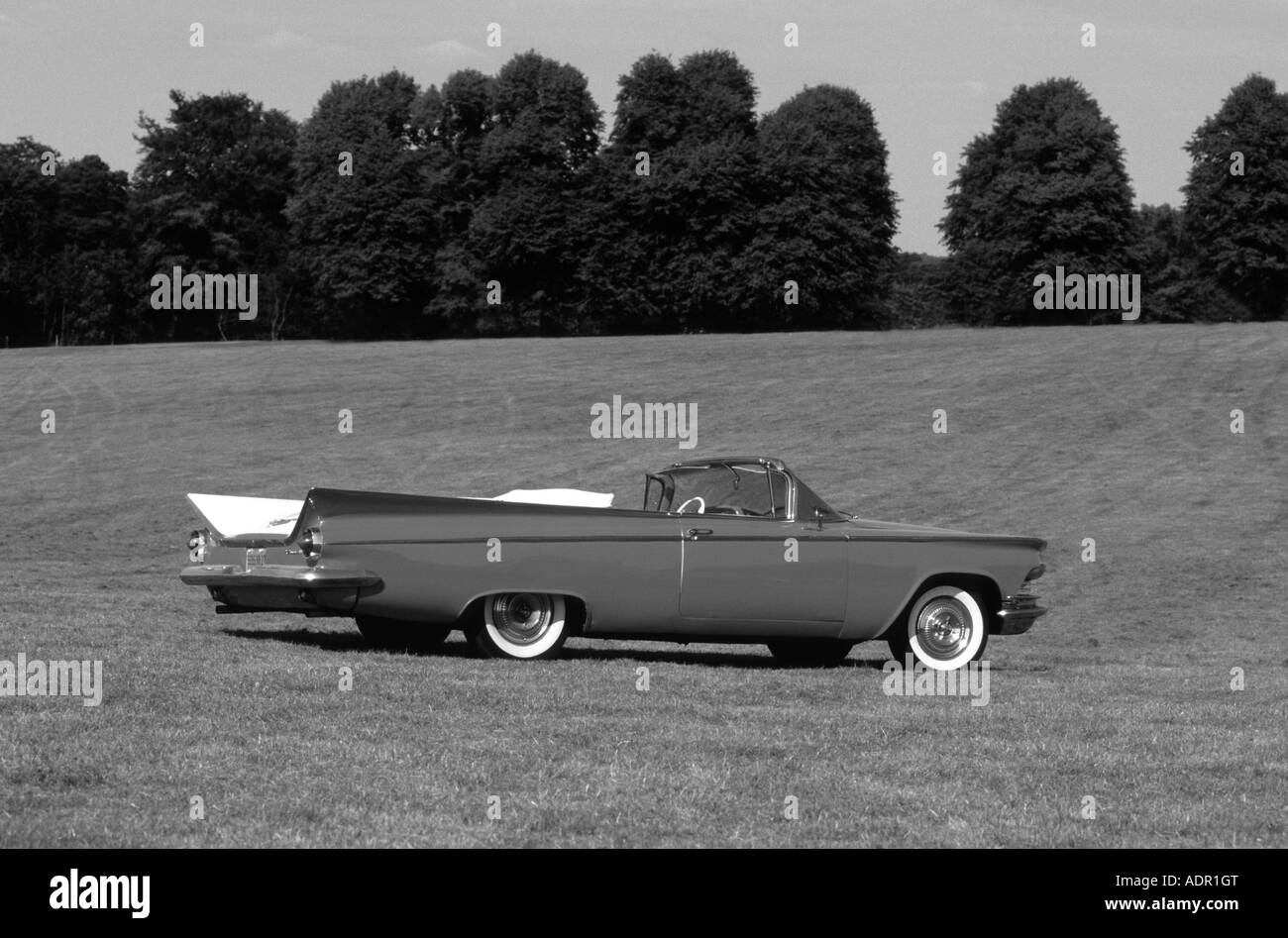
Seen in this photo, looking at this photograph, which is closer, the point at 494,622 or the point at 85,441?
the point at 494,622

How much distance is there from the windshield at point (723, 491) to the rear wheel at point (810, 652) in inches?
51.7

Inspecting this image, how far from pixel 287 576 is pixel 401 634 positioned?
5.31 ft

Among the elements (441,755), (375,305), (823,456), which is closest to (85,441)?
(823,456)

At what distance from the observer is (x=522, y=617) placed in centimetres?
1195

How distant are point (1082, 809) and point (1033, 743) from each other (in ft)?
5.44

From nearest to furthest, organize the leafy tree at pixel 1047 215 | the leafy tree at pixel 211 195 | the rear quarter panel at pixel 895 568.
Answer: the rear quarter panel at pixel 895 568
the leafy tree at pixel 1047 215
the leafy tree at pixel 211 195

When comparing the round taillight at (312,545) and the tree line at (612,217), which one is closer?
the round taillight at (312,545)

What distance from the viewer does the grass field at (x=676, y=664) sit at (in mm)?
6906

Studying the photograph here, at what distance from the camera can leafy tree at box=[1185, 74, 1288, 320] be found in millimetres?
78250

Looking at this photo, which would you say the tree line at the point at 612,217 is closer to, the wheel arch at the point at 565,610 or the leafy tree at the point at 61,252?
the leafy tree at the point at 61,252

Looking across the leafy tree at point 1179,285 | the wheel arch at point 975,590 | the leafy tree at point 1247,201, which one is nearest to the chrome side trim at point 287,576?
the wheel arch at point 975,590

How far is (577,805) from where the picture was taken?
6.95 metres

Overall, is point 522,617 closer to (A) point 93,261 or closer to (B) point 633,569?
(B) point 633,569

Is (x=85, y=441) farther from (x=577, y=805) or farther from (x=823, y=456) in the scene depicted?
(x=577, y=805)
